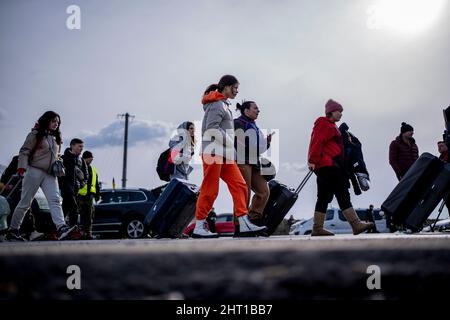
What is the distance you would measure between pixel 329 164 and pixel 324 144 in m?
0.24

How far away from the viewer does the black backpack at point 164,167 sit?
7968 mm

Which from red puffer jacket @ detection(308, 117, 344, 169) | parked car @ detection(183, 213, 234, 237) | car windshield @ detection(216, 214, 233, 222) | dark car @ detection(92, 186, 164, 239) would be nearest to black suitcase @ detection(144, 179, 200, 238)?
parked car @ detection(183, 213, 234, 237)

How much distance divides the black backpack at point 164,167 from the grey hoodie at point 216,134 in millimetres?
1869

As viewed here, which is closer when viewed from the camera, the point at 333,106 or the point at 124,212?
the point at 333,106

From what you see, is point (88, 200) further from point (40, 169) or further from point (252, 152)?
point (252, 152)

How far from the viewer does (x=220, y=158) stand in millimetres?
6082

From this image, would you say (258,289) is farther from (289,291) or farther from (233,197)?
(233,197)

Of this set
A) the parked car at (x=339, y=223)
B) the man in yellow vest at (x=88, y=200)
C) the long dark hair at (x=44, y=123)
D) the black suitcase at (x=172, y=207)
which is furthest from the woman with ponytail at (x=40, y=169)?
the parked car at (x=339, y=223)

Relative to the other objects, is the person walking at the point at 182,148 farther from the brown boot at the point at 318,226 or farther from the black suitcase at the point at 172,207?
the brown boot at the point at 318,226

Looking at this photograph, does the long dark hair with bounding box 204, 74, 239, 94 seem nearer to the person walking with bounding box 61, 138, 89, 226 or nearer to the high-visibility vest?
the person walking with bounding box 61, 138, 89, 226

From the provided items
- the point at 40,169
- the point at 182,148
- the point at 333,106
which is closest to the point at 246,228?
the point at 182,148
